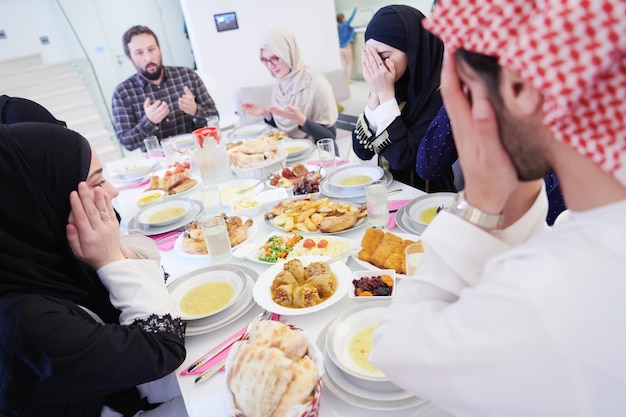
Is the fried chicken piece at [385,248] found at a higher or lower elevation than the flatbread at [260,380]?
lower

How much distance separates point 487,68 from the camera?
0.60m

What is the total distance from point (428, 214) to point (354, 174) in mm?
601

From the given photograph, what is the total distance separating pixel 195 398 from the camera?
966 millimetres

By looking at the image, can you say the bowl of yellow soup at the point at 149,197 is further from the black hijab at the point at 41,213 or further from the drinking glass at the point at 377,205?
the drinking glass at the point at 377,205

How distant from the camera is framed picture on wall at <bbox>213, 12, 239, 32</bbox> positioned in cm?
516

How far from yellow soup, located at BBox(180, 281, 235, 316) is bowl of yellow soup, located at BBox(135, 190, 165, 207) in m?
1.00

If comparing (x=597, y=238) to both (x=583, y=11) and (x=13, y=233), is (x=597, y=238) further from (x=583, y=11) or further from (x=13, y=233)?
(x=13, y=233)

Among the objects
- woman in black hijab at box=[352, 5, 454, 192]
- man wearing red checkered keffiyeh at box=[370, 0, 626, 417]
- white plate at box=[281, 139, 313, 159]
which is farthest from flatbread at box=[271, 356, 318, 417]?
white plate at box=[281, 139, 313, 159]

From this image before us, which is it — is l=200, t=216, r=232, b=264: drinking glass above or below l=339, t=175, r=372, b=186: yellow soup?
above

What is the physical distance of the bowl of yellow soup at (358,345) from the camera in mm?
887

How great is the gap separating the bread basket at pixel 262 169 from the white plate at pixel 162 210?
1.28 ft

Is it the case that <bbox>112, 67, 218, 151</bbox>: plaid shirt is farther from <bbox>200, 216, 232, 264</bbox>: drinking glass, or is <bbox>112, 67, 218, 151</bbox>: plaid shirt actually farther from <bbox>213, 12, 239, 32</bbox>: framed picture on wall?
<bbox>200, 216, 232, 264</bbox>: drinking glass

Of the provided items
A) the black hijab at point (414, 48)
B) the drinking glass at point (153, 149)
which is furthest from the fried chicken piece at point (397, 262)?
the drinking glass at point (153, 149)

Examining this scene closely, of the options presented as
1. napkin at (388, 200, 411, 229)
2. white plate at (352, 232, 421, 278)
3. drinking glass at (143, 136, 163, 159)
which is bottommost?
napkin at (388, 200, 411, 229)
